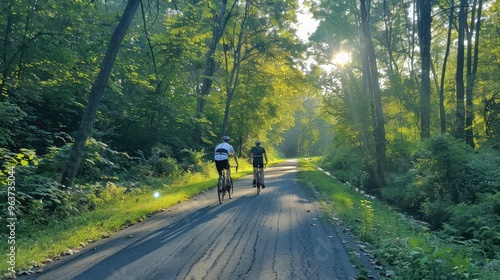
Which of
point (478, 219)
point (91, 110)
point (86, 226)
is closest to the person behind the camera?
point (86, 226)

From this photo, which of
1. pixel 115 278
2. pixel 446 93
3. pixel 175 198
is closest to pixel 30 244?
pixel 115 278

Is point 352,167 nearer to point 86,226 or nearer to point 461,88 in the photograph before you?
point 461,88

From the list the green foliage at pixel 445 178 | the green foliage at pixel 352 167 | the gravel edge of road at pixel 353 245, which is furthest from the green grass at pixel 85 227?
the green foliage at pixel 352 167

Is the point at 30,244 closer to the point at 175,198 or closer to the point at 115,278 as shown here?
the point at 115,278

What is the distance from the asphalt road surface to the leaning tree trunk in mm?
2534

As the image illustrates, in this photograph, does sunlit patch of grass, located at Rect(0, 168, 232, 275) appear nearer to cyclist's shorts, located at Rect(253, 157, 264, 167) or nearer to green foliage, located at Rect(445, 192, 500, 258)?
cyclist's shorts, located at Rect(253, 157, 264, 167)

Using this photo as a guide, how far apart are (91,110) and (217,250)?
570cm

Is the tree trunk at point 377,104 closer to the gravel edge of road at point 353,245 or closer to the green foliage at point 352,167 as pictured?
the green foliage at point 352,167

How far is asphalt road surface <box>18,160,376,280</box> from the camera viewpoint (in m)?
4.74

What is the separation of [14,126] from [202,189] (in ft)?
23.8

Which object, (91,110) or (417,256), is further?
(91,110)

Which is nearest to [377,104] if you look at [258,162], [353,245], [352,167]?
[352,167]

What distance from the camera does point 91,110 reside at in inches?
354

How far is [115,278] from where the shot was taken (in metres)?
4.50
